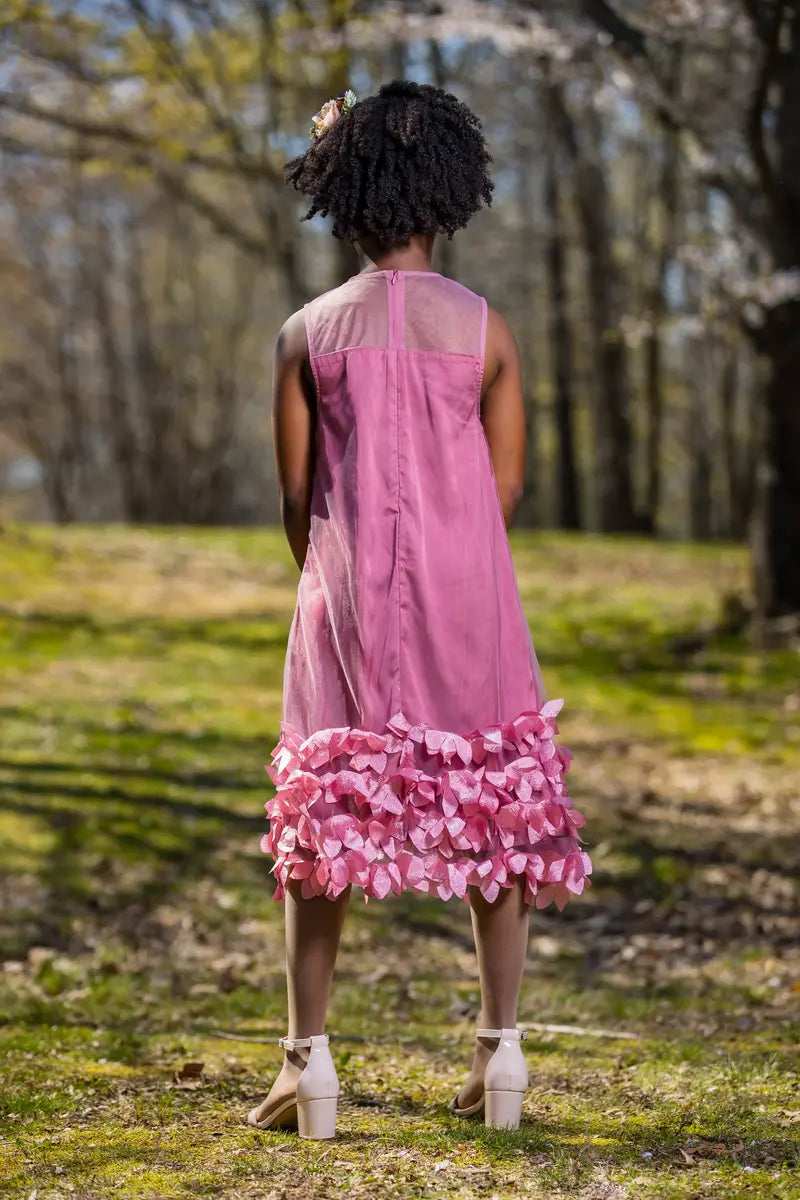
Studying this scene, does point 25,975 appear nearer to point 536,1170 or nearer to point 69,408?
point 536,1170

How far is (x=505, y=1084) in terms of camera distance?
300 cm

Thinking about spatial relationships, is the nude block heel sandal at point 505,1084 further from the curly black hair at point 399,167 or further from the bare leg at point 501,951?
the curly black hair at point 399,167

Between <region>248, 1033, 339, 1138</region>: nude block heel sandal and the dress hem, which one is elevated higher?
the dress hem

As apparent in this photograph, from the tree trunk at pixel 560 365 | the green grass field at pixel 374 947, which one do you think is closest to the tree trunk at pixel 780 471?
the green grass field at pixel 374 947

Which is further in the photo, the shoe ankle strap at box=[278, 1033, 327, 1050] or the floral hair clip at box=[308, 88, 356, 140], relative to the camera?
the floral hair clip at box=[308, 88, 356, 140]

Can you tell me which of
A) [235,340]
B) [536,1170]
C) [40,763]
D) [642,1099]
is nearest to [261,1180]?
[536,1170]

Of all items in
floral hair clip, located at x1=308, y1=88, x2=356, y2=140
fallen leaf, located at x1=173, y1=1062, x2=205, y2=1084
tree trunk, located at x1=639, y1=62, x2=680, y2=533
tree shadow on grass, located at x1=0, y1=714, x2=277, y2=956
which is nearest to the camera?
floral hair clip, located at x1=308, y1=88, x2=356, y2=140

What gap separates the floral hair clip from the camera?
3119 millimetres

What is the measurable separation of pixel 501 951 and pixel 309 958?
412 millimetres

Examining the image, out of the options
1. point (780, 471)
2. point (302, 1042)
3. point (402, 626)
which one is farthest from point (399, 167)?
point (780, 471)

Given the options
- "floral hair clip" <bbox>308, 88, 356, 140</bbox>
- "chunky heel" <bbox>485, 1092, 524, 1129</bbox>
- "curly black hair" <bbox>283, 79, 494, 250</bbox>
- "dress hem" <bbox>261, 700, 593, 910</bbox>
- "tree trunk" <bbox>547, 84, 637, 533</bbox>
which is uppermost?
"tree trunk" <bbox>547, 84, 637, 533</bbox>

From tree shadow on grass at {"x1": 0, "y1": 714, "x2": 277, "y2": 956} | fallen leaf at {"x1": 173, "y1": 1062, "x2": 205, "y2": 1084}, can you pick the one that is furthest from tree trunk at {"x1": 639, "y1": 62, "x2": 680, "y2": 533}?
fallen leaf at {"x1": 173, "y1": 1062, "x2": 205, "y2": 1084}

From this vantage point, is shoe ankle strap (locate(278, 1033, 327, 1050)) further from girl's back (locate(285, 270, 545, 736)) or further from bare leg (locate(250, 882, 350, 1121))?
girl's back (locate(285, 270, 545, 736))

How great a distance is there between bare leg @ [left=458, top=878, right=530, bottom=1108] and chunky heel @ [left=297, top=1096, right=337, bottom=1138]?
14.0 inches
